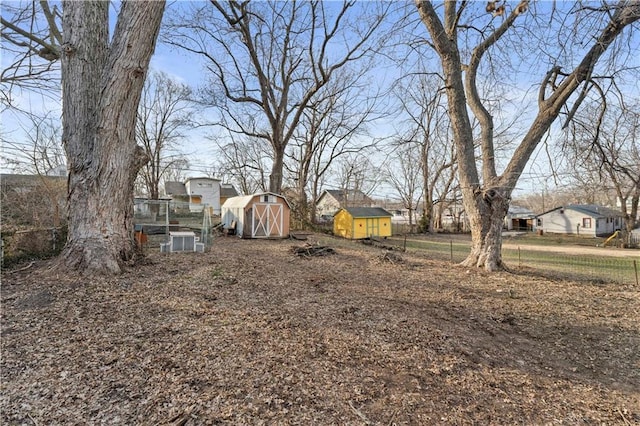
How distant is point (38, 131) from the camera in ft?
26.3

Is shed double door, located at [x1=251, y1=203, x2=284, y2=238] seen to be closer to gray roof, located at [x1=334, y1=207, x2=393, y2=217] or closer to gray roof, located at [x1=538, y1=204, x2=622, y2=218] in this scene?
gray roof, located at [x1=334, y1=207, x2=393, y2=217]

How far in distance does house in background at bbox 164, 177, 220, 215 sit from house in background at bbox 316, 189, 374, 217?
38.2 ft

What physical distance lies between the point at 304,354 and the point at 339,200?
39.6m

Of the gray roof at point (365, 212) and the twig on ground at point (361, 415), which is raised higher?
the gray roof at point (365, 212)

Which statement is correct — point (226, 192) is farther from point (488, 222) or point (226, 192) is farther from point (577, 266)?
point (488, 222)

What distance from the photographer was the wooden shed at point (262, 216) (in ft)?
49.9

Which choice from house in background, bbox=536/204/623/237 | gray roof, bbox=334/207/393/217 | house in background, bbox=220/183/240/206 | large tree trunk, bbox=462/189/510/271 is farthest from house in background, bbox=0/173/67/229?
house in background, bbox=536/204/623/237

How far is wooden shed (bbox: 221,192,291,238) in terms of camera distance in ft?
49.9

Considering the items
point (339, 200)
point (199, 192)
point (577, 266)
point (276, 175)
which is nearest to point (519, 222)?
point (339, 200)

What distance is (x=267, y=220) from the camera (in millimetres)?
15461

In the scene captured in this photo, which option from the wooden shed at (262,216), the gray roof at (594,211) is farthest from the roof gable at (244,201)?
the gray roof at (594,211)

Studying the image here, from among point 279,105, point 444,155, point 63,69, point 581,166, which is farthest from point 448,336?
point 444,155

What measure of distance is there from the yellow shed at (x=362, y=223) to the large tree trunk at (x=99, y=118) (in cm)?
1584

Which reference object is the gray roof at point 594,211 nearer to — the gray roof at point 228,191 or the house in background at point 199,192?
the house in background at point 199,192
